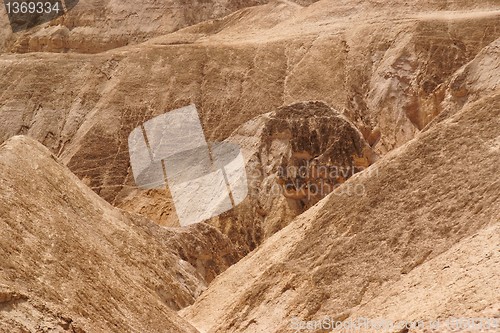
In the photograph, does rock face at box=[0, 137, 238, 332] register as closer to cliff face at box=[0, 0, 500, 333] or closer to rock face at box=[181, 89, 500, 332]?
cliff face at box=[0, 0, 500, 333]

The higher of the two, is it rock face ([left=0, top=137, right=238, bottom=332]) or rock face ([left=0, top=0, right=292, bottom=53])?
rock face ([left=0, top=137, right=238, bottom=332])

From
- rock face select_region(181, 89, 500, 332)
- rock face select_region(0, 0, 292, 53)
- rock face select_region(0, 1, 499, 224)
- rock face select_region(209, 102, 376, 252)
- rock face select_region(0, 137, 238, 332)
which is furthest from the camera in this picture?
rock face select_region(0, 0, 292, 53)

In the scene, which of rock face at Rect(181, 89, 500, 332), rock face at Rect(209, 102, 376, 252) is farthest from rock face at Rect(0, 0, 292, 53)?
rock face at Rect(181, 89, 500, 332)

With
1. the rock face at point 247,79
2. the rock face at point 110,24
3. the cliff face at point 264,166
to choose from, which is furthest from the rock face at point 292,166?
the rock face at point 110,24

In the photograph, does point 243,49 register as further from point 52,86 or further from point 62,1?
point 62,1

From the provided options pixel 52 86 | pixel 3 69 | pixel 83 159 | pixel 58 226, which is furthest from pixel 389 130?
pixel 58 226
